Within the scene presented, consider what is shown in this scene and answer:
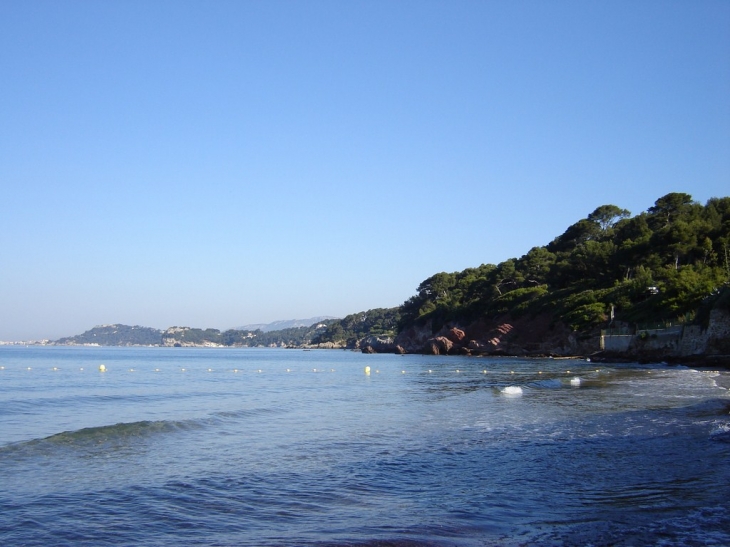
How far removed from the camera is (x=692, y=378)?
31484 mm

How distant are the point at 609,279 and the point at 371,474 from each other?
7851cm

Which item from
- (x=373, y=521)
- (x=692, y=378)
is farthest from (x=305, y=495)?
(x=692, y=378)

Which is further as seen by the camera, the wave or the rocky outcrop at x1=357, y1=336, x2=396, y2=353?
the rocky outcrop at x1=357, y1=336, x2=396, y2=353

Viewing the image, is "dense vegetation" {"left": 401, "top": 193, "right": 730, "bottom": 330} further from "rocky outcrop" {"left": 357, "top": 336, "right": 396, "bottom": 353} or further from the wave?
the wave

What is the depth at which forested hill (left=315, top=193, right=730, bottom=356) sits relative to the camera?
58156mm

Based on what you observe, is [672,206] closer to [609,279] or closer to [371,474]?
[609,279]

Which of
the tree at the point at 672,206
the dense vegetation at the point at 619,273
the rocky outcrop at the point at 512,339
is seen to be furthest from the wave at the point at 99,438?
the tree at the point at 672,206

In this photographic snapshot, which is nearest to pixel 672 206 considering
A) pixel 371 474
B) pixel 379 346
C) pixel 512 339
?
pixel 512 339

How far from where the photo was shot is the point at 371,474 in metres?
11.4

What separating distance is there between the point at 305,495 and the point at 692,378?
28.2 meters

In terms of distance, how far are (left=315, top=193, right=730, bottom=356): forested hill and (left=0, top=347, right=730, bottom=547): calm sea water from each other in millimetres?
30793

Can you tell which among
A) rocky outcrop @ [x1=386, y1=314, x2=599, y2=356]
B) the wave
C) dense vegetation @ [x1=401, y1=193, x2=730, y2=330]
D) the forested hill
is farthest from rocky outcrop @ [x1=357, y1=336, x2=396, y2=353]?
the wave

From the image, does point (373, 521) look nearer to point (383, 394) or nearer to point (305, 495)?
point (305, 495)

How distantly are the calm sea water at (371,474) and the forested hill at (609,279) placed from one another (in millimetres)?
30793
